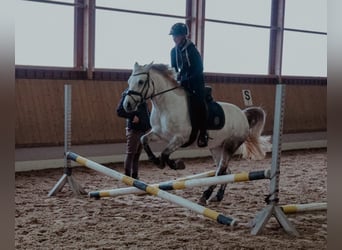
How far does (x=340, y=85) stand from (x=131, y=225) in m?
3.02

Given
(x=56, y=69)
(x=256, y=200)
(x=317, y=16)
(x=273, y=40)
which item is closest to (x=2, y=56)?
(x=256, y=200)

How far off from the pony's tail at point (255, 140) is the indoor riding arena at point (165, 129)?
1cm

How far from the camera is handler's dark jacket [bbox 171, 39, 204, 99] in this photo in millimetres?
3744

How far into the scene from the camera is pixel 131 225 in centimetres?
329

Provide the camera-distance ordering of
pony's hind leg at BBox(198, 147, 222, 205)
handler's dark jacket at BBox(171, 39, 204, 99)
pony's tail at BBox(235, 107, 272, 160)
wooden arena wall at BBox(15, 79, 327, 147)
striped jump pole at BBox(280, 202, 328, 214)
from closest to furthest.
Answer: striped jump pole at BBox(280, 202, 328, 214) → handler's dark jacket at BBox(171, 39, 204, 99) → pony's hind leg at BBox(198, 147, 222, 205) → pony's tail at BBox(235, 107, 272, 160) → wooden arena wall at BBox(15, 79, 327, 147)

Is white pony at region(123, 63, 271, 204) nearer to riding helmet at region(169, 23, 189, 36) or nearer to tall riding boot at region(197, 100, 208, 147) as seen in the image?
tall riding boot at region(197, 100, 208, 147)

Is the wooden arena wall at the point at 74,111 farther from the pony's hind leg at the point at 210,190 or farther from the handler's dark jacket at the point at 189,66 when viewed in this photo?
the handler's dark jacket at the point at 189,66

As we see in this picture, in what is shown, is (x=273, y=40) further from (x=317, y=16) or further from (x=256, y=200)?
(x=256, y=200)

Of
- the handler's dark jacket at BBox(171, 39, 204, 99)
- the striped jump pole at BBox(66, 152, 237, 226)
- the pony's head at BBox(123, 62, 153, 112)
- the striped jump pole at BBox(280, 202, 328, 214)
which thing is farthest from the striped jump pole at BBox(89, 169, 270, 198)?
the handler's dark jacket at BBox(171, 39, 204, 99)

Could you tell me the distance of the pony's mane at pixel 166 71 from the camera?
3816 mm

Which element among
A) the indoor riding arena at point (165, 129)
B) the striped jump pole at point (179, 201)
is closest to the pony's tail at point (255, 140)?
the indoor riding arena at point (165, 129)

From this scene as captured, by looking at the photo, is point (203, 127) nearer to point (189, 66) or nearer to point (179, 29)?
point (189, 66)

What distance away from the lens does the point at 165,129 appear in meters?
3.71

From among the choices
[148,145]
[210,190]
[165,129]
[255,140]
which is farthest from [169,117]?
[255,140]
